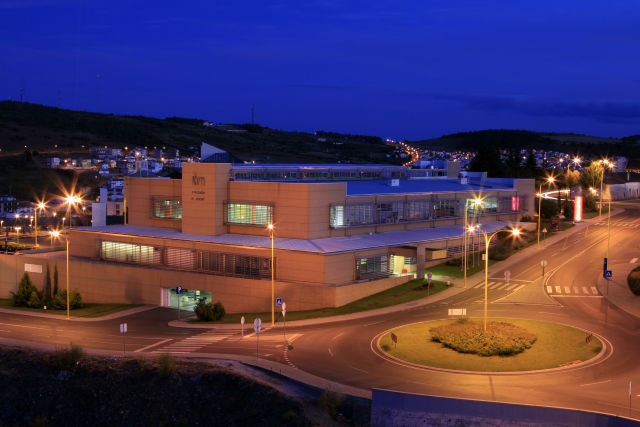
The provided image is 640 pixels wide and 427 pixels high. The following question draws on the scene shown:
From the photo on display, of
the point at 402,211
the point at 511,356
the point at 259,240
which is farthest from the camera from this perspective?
the point at 402,211

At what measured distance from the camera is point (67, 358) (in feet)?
115

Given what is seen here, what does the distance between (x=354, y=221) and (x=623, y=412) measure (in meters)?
34.5

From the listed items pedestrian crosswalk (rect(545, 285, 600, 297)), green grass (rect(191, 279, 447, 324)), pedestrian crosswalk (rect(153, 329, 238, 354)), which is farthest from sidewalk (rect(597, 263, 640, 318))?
pedestrian crosswalk (rect(153, 329, 238, 354))

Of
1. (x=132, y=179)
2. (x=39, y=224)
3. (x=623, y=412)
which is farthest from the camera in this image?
(x=39, y=224)

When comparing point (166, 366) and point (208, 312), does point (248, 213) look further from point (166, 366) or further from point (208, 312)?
point (166, 366)

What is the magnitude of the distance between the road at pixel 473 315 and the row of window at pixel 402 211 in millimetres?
10174

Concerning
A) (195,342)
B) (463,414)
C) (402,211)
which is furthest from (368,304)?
(463,414)

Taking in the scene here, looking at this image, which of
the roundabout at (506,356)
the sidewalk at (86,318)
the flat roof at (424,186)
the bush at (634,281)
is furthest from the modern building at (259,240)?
the bush at (634,281)

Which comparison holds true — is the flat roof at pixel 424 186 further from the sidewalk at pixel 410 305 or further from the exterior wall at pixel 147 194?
the exterior wall at pixel 147 194

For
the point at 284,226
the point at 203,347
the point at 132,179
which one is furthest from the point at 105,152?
the point at 203,347

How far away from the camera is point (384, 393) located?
88.4 feet

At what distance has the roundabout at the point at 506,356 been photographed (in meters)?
31.8

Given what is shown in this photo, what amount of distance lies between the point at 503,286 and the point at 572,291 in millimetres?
5262

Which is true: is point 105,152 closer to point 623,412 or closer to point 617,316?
point 617,316
